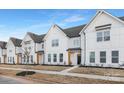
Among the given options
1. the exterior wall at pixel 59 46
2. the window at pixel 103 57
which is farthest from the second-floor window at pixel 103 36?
the exterior wall at pixel 59 46

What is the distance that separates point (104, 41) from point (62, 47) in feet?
18.1

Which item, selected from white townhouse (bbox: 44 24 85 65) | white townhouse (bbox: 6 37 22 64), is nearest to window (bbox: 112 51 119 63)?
white townhouse (bbox: 44 24 85 65)

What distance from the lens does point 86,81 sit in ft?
33.2

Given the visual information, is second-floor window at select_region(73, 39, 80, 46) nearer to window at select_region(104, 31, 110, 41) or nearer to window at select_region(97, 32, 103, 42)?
window at select_region(97, 32, 103, 42)

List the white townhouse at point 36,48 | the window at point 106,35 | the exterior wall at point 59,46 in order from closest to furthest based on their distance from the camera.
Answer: the window at point 106,35, the exterior wall at point 59,46, the white townhouse at point 36,48

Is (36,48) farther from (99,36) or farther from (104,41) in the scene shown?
Answer: (104,41)

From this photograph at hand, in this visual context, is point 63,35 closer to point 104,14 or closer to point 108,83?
point 104,14

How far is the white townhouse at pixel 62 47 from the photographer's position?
18586mm

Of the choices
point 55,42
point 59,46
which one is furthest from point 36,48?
point 59,46

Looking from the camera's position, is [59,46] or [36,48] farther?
[36,48]

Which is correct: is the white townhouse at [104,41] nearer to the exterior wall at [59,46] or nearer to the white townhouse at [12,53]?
the exterior wall at [59,46]

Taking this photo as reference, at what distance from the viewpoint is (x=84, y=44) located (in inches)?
679

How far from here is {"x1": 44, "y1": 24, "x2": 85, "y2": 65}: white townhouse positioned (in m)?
18.6
